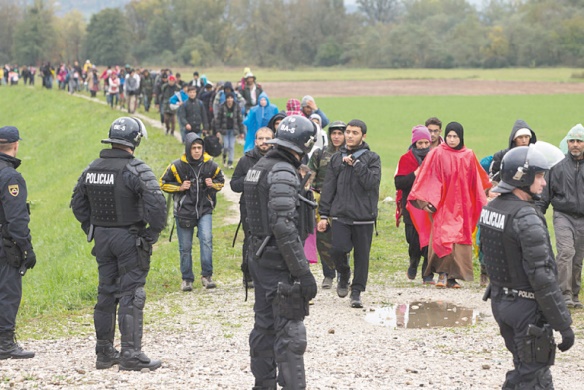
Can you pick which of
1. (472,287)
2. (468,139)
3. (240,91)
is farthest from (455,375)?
(468,139)

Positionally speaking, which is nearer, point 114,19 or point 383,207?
point 383,207

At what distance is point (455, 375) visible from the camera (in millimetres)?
8133

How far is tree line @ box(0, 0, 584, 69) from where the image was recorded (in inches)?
4552

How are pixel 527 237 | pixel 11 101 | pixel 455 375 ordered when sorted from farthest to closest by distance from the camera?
pixel 11 101 → pixel 455 375 → pixel 527 237

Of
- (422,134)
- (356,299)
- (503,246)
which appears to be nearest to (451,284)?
(356,299)

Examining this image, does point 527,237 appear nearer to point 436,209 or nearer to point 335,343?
point 335,343

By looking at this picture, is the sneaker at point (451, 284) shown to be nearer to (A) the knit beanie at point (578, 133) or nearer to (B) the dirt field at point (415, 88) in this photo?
(A) the knit beanie at point (578, 133)

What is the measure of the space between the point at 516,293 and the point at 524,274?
0.51ft

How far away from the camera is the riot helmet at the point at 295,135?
7422 mm

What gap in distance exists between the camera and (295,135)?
742 cm

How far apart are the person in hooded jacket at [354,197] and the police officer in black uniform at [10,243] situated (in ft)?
11.9

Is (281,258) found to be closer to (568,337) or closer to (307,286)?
(307,286)

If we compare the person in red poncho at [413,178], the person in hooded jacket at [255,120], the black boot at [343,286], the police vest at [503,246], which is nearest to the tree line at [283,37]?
the person in hooded jacket at [255,120]

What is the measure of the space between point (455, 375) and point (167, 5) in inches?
5439
